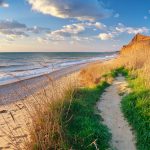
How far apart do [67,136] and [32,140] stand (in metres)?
0.94

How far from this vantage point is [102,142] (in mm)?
6832

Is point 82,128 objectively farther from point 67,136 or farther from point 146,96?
point 146,96

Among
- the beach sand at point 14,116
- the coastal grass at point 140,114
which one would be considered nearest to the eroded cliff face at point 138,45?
the beach sand at point 14,116

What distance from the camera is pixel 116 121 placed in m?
8.63

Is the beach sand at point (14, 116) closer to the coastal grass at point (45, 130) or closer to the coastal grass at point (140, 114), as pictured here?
the coastal grass at point (45, 130)

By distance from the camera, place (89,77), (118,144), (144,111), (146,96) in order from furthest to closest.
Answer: (89,77)
(146,96)
(144,111)
(118,144)

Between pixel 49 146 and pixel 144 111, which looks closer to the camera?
pixel 49 146

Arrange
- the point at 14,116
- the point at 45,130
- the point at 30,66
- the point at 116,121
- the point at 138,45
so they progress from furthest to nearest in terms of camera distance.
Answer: the point at 30,66 → the point at 138,45 → the point at 14,116 → the point at 116,121 → the point at 45,130

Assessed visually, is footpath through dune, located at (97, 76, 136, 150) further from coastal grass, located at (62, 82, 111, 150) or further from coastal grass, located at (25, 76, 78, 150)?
coastal grass, located at (25, 76, 78, 150)

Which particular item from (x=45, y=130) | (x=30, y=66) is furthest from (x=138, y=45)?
(x=45, y=130)

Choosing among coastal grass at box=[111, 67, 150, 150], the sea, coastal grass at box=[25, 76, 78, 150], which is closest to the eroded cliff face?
the sea

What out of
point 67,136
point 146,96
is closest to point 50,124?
point 67,136

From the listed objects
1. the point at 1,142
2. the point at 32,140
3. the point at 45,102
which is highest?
the point at 45,102

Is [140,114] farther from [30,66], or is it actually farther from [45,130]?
[30,66]
